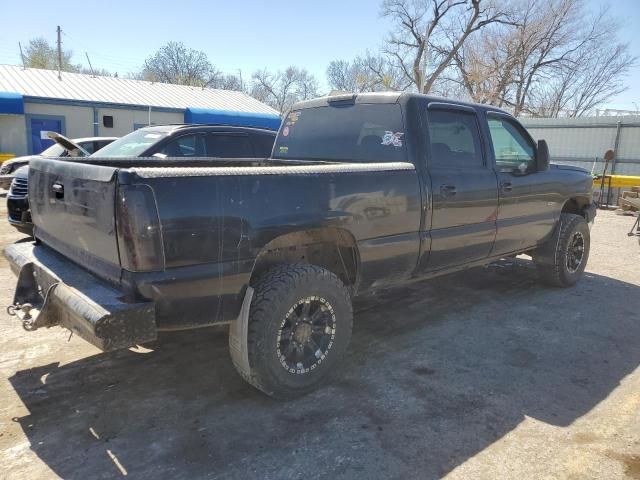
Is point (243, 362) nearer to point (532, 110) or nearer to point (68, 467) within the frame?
point (68, 467)

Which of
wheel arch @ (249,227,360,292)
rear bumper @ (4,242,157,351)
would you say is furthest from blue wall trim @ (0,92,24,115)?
wheel arch @ (249,227,360,292)

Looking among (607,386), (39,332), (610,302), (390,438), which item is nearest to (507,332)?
(607,386)

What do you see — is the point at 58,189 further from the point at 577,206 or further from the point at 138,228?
the point at 577,206

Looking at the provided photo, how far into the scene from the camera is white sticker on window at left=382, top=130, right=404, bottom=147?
3877 mm

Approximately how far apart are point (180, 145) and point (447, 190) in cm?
389

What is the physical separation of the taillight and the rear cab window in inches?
80.8

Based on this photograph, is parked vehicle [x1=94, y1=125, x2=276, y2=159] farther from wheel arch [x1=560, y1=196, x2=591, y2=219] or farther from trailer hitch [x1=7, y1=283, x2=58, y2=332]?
wheel arch [x1=560, y1=196, x2=591, y2=219]

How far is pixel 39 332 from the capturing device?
4242 mm

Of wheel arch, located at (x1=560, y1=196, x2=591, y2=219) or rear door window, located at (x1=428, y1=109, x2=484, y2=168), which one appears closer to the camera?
rear door window, located at (x1=428, y1=109, x2=484, y2=168)

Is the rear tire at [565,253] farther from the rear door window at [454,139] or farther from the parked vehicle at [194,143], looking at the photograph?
the parked vehicle at [194,143]

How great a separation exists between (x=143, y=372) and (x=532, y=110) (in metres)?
40.9

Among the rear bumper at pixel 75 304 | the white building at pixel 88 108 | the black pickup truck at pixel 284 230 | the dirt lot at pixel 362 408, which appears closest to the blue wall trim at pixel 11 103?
the white building at pixel 88 108

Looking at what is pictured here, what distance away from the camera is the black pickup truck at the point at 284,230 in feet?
8.30

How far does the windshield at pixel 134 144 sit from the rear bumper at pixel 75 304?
3.12m
